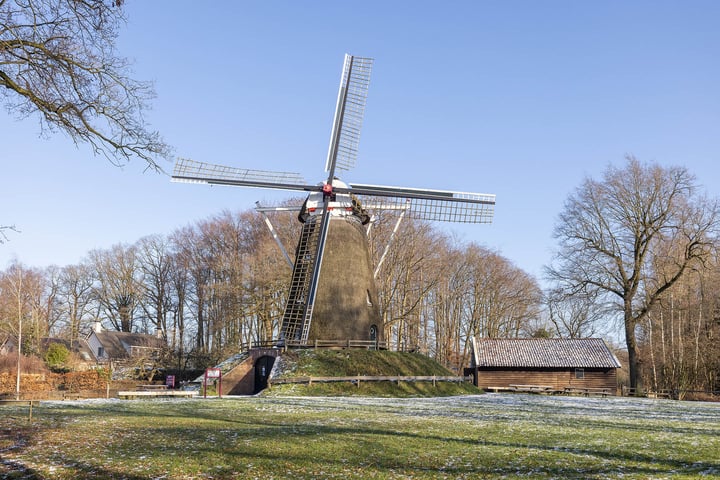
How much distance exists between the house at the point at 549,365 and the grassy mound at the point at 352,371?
11.4m

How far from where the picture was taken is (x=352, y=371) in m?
31.7

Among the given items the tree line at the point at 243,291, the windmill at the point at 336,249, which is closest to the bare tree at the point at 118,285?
the tree line at the point at 243,291

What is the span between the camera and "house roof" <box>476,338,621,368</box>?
44156 mm

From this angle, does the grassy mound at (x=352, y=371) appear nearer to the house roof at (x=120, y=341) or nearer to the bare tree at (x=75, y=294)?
the house roof at (x=120, y=341)

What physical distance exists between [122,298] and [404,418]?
58442 mm

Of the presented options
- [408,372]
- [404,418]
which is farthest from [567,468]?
[408,372]

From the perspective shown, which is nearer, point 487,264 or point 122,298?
point 487,264

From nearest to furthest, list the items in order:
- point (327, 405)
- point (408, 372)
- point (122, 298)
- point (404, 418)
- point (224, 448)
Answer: point (224, 448)
point (404, 418)
point (327, 405)
point (408, 372)
point (122, 298)

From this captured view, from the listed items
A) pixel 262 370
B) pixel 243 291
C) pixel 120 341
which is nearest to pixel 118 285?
pixel 120 341

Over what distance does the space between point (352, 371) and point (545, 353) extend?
66.5ft

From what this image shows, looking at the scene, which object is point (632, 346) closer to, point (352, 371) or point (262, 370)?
point (352, 371)

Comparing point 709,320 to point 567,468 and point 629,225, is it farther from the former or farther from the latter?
point 567,468

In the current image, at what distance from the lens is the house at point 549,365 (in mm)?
44000

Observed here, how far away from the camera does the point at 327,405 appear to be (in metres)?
23.3
